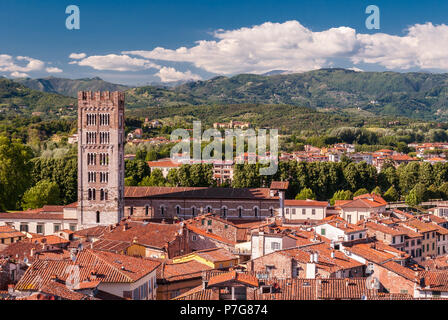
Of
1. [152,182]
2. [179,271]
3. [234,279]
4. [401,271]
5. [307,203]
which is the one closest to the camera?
[234,279]

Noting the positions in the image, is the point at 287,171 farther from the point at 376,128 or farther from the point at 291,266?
the point at 376,128

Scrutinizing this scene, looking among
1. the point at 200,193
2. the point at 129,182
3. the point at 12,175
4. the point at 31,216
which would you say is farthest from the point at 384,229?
the point at 12,175

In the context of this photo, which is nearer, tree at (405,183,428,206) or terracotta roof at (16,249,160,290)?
terracotta roof at (16,249,160,290)

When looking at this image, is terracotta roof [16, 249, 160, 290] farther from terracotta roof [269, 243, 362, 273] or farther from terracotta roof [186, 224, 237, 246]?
terracotta roof [186, 224, 237, 246]

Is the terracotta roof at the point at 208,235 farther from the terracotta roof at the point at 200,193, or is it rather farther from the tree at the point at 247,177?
the tree at the point at 247,177

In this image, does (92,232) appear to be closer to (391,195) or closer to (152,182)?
(152,182)

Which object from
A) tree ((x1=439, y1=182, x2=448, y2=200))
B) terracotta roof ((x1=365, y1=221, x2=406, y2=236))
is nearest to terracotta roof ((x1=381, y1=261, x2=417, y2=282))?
terracotta roof ((x1=365, y1=221, x2=406, y2=236))

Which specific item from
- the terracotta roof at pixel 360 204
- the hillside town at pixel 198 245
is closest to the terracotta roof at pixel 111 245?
the hillside town at pixel 198 245
